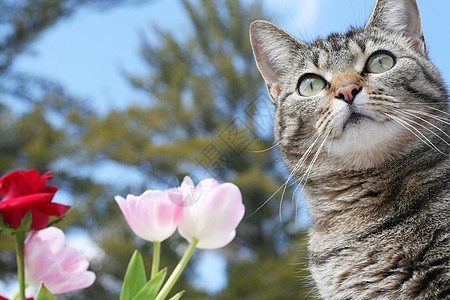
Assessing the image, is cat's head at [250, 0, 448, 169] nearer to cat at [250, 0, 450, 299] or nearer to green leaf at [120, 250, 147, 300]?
cat at [250, 0, 450, 299]

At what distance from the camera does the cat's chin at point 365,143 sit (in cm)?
83

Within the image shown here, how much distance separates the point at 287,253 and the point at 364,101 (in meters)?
5.43

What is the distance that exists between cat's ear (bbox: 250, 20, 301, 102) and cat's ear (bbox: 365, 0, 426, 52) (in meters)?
0.18

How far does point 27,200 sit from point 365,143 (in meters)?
0.56

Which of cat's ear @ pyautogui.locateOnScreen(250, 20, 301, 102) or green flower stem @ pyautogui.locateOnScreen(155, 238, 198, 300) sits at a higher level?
cat's ear @ pyautogui.locateOnScreen(250, 20, 301, 102)

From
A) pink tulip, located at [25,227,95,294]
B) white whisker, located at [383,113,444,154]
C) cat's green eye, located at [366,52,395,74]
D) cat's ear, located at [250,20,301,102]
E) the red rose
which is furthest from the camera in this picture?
cat's ear, located at [250,20,301,102]

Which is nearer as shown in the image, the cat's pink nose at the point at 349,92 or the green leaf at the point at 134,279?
the green leaf at the point at 134,279

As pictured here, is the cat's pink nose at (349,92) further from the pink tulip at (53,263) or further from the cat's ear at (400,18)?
the pink tulip at (53,263)

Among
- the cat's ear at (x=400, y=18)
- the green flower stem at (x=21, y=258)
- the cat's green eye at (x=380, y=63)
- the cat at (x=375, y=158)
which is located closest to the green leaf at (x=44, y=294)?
the green flower stem at (x=21, y=258)

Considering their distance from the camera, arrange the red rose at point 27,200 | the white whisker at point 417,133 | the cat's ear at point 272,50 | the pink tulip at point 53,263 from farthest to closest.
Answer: the cat's ear at point 272,50 < the white whisker at point 417,133 < the pink tulip at point 53,263 < the red rose at point 27,200

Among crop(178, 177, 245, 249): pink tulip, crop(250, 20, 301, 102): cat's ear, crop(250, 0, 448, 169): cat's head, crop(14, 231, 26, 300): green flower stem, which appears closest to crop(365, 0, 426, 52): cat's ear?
crop(250, 0, 448, 169): cat's head

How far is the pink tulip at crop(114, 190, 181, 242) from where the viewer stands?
0.63m

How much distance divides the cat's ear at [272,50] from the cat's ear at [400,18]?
18 cm

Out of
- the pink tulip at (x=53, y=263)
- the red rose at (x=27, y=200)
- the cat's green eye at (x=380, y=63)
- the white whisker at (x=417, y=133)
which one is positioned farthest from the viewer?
the cat's green eye at (x=380, y=63)
